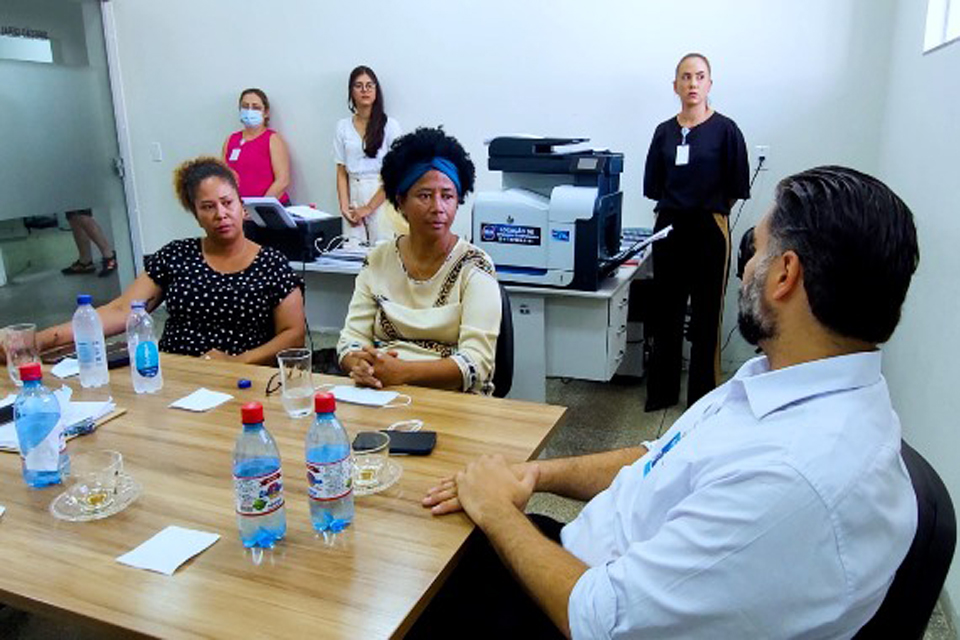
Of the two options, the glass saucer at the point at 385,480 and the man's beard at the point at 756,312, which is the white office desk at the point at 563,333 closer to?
the glass saucer at the point at 385,480

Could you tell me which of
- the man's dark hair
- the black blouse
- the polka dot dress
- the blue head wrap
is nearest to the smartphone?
the man's dark hair

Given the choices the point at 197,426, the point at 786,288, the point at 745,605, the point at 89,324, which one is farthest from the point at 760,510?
the point at 89,324

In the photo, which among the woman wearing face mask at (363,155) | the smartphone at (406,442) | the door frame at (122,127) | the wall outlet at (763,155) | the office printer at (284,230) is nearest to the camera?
the smartphone at (406,442)

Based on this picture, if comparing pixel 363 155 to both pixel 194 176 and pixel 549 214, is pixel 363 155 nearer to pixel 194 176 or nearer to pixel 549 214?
pixel 549 214

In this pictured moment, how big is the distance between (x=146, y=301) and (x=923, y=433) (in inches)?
95.9

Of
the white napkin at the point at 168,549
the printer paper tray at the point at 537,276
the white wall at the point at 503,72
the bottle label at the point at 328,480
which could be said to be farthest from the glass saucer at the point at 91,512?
the white wall at the point at 503,72

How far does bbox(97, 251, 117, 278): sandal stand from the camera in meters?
Answer: 5.20

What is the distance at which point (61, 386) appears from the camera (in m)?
1.77

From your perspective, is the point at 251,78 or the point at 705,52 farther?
the point at 251,78

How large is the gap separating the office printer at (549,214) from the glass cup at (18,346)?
5.39 ft

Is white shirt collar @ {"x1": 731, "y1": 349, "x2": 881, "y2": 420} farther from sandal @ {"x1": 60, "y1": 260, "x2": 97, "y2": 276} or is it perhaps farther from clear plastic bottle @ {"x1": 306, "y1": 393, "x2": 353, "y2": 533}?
sandal @ {"x1": 60, "y1": 260, "x2": 97, "y2": 276}

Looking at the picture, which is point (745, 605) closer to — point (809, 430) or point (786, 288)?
point (809, 430)

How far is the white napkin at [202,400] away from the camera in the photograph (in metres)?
1.62

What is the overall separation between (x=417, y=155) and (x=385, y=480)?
42.7 inches
